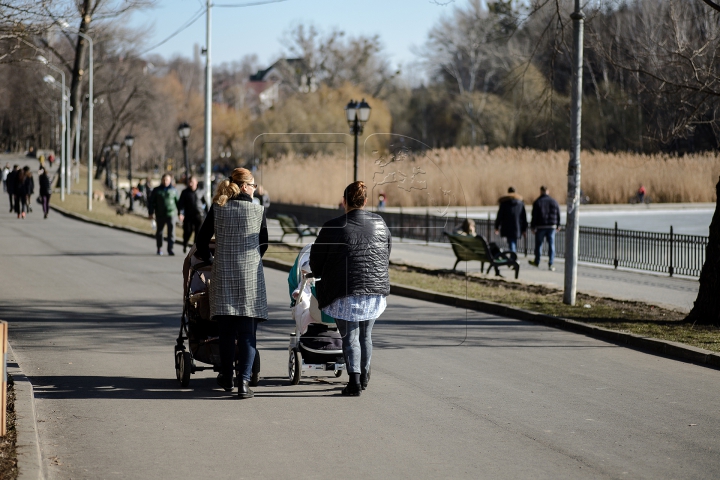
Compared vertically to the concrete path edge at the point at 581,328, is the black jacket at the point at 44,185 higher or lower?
higher

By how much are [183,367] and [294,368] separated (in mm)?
943

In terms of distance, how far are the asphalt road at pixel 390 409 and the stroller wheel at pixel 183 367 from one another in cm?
11

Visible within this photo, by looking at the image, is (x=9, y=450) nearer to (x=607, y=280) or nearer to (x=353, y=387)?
(x=353, y=387)

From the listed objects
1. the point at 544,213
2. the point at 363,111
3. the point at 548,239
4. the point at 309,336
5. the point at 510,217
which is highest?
the point at 363,111

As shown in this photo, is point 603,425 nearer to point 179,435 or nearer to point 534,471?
point 534,471

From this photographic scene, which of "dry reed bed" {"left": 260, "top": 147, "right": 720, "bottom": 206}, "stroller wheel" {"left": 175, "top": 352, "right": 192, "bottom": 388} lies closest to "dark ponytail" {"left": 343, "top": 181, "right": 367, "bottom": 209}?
"stroller wheel" {"left": 175, "top": 352, "right": 192, "bottom": 388}

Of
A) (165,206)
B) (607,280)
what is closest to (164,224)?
(165,206)

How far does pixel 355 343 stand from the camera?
786 cm

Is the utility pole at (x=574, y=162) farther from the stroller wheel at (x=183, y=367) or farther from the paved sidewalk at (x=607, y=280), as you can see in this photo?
the stroller wheel at (x=183, y=367)

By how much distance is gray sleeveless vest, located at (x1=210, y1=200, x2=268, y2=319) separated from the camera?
752 centimetres

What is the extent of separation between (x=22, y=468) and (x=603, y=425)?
13.1ft

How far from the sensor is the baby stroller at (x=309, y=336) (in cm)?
819

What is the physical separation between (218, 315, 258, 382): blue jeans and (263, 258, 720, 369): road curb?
487 cm

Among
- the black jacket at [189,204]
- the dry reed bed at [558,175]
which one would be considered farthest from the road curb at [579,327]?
the dry reed bed at [558,175]
